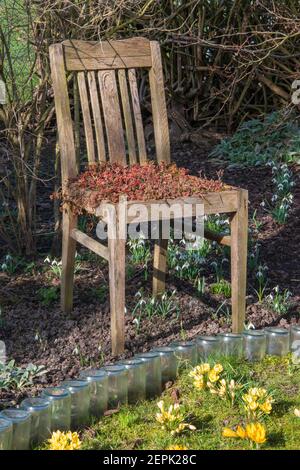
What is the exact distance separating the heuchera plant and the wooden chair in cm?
8

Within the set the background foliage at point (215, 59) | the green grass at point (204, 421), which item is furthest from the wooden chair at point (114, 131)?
the background foliage at point (215, 59)

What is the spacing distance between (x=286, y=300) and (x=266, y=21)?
3555 mm

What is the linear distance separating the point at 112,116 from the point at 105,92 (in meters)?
0.12

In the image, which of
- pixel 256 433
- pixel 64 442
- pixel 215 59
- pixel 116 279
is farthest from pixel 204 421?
pixel 215 59

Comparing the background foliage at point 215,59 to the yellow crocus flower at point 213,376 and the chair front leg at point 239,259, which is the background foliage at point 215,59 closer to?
the chair front leg at point 239,259

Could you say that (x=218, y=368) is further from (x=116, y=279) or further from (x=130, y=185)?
(x=130, y=185)

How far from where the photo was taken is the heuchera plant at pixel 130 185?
418cm

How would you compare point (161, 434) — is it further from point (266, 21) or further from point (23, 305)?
point (266, 21)

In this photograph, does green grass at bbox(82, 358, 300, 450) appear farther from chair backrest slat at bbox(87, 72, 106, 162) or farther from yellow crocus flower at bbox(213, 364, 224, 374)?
chair backrest slat at bbox(87, 72, 106, 162)

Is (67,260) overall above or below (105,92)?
below

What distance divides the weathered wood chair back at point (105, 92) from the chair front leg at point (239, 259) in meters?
0.60

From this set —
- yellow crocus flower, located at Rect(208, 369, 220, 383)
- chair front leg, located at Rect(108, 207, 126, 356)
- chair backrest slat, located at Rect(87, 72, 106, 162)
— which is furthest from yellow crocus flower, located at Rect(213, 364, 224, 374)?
chair backrest slat, located at Rect(87, 72, 106, 162)

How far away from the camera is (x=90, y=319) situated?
467cm

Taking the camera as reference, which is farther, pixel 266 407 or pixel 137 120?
pixel 137 120
